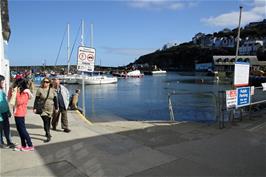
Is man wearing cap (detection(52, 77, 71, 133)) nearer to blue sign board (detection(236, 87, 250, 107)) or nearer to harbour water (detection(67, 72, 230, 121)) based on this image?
harbour water (detection(67, 72, 230, 121))

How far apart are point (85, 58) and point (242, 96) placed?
228 inches

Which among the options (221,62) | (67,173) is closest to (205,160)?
(67,173)

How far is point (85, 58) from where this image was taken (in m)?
11.8

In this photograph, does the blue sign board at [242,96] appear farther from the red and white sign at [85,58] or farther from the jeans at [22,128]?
the jeans at [22,128]

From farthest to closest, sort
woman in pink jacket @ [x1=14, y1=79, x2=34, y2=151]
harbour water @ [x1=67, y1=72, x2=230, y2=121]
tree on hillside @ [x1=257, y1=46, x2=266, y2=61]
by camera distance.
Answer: tree on hillside @ [x1=257, y1=46, x2=266, y2=61] → harbour water @ [x1=67, y1=72, x2=230, y2=121] → woman in pink jacket @ [x1=14, y1=79, x2=34, y2=151]

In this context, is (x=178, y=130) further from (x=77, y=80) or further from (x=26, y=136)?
(x=77, y=80)

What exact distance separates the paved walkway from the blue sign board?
1466mm

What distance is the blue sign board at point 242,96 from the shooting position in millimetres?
11047

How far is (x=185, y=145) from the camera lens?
7.76 meters

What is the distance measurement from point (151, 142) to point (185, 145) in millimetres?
857

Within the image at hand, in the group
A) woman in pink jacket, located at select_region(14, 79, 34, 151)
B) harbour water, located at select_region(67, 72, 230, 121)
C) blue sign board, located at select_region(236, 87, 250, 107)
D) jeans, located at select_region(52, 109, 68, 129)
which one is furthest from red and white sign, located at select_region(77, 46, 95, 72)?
blue sign board, located at select_region(236, 87, 250, 107)

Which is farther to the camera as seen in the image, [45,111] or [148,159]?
[45,111]

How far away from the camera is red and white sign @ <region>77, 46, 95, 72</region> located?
11633 mm

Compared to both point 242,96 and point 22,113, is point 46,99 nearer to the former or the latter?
point 22,113
